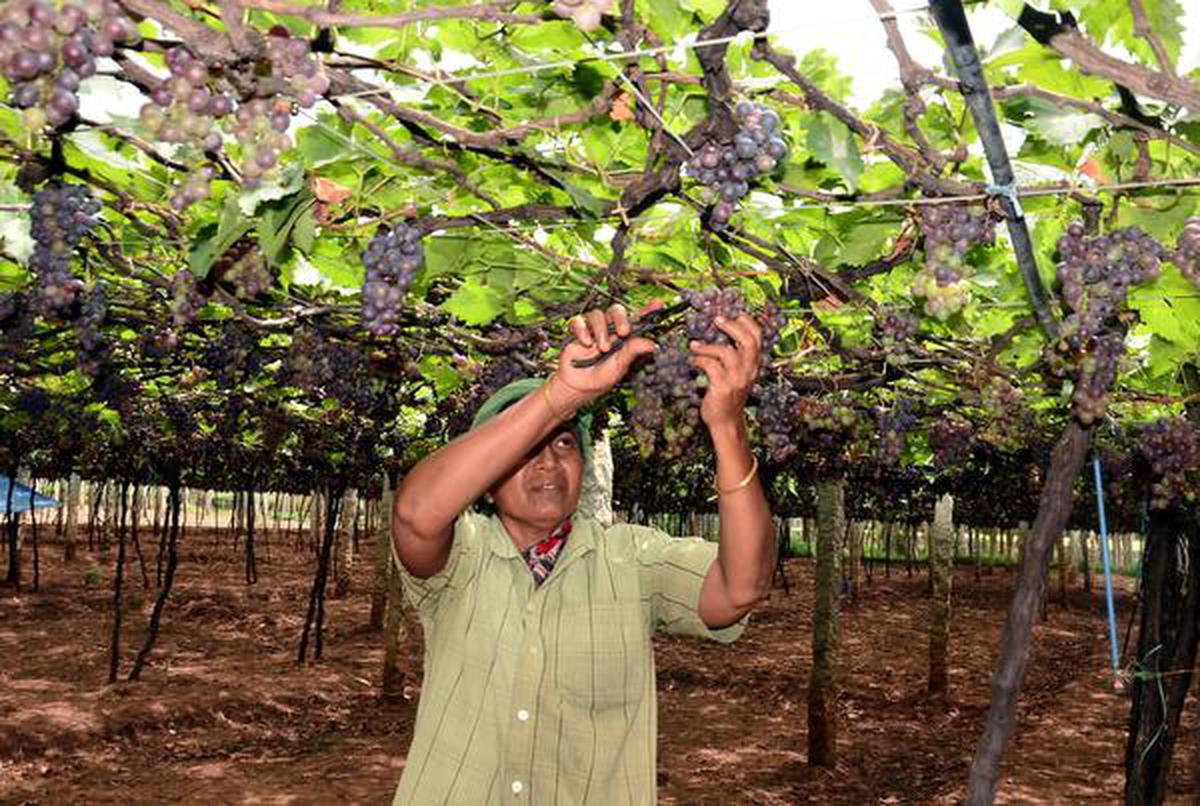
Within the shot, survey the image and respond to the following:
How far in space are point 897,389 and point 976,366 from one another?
202 cm

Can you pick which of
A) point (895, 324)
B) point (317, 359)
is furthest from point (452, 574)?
point (317, 359)

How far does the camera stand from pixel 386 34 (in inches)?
89.5

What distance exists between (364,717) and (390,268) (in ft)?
33.6

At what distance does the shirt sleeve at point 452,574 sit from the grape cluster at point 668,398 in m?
1.44

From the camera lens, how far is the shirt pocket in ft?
9.59

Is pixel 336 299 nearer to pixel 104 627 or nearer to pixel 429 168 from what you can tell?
pixel 429 168

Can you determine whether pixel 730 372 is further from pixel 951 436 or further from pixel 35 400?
pixel 35 400

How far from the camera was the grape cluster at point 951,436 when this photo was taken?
7.98 metres

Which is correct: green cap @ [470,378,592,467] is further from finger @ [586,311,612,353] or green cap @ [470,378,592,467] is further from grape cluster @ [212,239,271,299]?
grape cluster @ [212,239,271,299]

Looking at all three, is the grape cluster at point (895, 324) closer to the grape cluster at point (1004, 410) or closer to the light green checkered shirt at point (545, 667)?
the grape cluster at point (1004, 410)

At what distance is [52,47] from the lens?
4.75 ft

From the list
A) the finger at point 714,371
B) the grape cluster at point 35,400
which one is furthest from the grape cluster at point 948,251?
the grape cluster at point 35,400

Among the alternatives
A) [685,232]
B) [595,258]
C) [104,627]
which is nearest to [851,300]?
[685,232]

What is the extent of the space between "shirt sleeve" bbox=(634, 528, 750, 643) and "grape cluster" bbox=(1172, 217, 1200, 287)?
1490 millimetres
